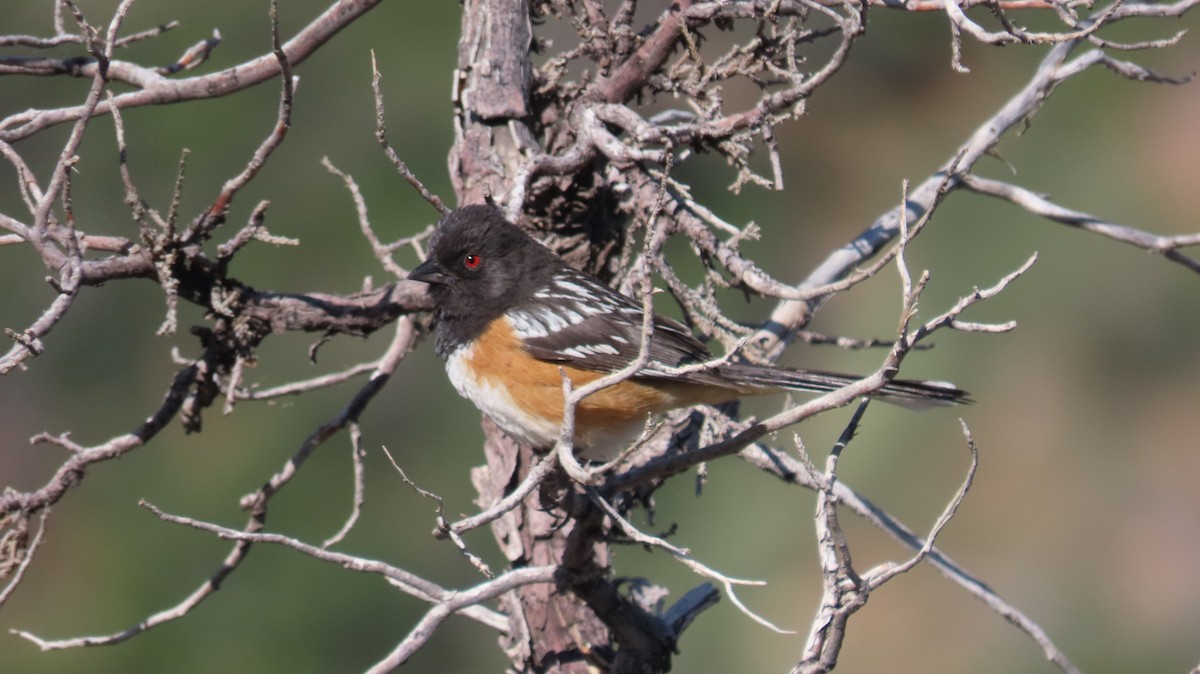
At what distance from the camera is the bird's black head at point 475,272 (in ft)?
9.62

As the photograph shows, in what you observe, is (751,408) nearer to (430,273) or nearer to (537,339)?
(537,339)

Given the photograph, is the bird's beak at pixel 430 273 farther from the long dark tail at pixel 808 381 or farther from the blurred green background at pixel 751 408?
the blurred green background at pixel 751 408

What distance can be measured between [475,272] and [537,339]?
232 mm

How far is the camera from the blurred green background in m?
5.56

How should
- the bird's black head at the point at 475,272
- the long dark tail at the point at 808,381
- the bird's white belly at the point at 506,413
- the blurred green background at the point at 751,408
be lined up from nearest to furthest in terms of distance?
the long dark tail at the point at 808,381 < the bird's white belly at the point at 506,413 < the bird's black head at the point at 475,272 < the blurred green background at the point at 751,408

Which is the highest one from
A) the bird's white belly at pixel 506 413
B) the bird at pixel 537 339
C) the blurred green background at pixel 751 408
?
the blurred green background at pixel 751 408

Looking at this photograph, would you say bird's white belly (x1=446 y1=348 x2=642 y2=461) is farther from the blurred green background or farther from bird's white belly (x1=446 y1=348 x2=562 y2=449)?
the blurred green background

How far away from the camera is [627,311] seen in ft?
9.95

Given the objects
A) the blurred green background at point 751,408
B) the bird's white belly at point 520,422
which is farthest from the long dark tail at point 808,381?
the blurred green background at point 751,408

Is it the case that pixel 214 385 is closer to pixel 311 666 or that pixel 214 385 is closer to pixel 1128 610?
pixel 311 666

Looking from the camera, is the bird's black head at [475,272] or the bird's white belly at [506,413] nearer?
the bird's white belly at [506,413]

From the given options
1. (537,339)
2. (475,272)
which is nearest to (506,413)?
(537,339)

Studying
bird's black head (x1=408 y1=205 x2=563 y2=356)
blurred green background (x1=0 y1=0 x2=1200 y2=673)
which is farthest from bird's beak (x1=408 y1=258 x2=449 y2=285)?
blurred green background (x1=0 y1=0 x2=1200 y2=673)

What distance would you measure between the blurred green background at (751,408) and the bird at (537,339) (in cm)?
186
